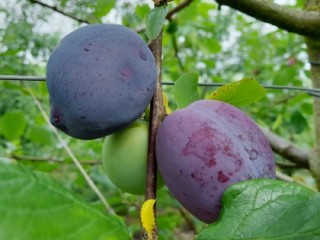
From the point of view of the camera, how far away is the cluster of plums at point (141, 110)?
0.45 metres

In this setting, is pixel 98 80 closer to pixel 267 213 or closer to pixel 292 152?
pixel 267 213

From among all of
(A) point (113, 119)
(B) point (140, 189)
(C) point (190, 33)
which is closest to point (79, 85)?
(A) point (113, 119)

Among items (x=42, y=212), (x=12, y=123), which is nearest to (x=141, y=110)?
(x=42, y=212)

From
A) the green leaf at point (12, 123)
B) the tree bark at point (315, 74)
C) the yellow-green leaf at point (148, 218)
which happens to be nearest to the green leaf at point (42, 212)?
the yellow-green leaf at point (148, 218)

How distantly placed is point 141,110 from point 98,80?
7cm

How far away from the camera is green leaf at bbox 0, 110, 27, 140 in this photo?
1.36 meters

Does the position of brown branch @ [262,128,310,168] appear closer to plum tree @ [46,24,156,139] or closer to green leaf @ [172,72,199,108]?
green leaf @ [172,72,199,108]

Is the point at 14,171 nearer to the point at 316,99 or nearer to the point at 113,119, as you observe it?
the point at 113,119

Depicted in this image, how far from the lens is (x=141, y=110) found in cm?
52

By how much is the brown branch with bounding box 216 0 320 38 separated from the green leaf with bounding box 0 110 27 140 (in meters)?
0.85

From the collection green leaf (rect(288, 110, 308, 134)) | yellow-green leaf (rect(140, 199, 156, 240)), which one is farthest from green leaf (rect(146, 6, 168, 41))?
green leaf (rect(288, 110, 308, 134))

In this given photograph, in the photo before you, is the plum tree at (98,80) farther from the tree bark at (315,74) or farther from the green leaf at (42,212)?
the tree bark at (315,74)

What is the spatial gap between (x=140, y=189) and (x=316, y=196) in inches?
10.6

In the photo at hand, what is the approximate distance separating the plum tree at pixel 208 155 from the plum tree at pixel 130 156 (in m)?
0.06
